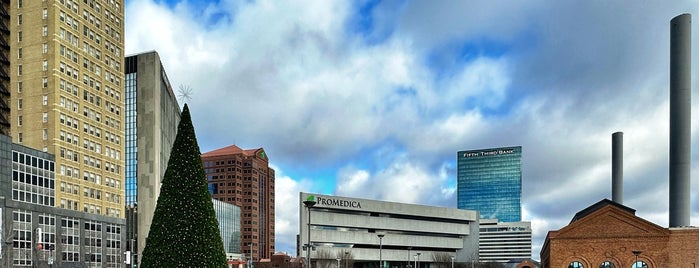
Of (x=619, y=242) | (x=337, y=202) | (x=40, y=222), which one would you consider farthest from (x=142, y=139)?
(x=619, y=242)

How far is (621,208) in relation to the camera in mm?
58875

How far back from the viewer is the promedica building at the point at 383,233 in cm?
10812

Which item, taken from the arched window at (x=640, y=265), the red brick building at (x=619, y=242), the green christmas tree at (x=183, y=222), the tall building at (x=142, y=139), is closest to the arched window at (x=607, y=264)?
the red brick building at (x=619, y=242)

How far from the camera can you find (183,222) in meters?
18.6

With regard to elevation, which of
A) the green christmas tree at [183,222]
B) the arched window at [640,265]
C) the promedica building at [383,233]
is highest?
the green christmas tree at [183,222]

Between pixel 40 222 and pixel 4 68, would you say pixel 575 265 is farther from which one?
pixel 4 68

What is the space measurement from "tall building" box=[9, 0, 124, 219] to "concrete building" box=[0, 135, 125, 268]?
7.25 ft

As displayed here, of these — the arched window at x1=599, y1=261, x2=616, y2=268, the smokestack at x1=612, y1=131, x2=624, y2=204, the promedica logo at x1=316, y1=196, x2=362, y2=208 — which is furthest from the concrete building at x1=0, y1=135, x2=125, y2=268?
the smokestack at x1=612, y1=131, x2=624, y2=204

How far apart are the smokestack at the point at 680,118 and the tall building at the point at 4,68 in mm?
91687

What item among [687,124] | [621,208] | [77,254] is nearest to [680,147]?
[687,124]

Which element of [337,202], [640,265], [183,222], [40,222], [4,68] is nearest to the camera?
[183,222]

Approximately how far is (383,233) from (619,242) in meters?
49.3

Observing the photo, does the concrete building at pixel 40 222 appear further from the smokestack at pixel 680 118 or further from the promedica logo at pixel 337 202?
the smokestack at pixel 680 118

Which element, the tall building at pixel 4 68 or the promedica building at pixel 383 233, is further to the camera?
the promedica building at pixel 383 233
